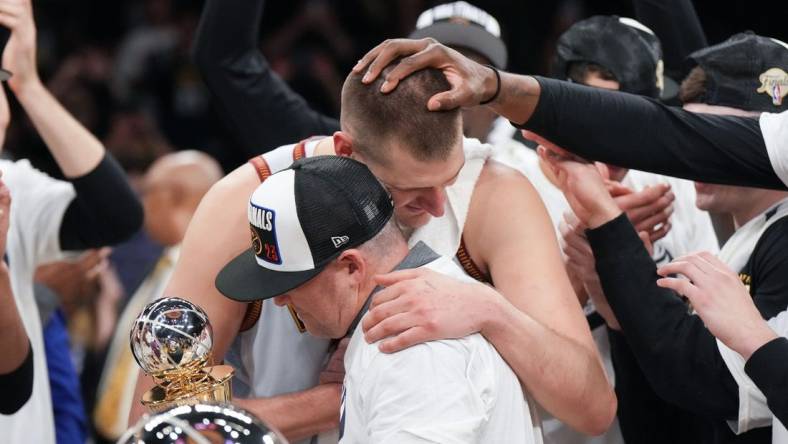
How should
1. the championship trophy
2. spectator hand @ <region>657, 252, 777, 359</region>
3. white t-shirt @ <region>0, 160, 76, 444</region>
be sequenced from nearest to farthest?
the championship trophy < spectator hand @ <region>657, 252, 777, 359</region> < white t-shirt @ <region>0, 160, 76, 444</region>

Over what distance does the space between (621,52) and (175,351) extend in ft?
5.27

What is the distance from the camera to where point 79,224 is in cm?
317

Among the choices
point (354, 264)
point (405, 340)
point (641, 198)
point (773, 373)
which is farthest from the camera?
point (641, 198)

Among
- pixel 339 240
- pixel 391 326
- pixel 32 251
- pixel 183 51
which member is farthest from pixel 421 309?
pixel 183 51

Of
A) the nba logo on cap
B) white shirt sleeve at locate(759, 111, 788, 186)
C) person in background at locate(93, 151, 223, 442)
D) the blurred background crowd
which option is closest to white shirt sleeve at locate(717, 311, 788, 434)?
white shirt sleeve at locate(759, 111, 788, 186)

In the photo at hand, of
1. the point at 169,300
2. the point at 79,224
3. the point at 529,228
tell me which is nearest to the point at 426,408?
the point at 169,300

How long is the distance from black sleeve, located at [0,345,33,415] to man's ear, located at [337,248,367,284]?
3.01 ft

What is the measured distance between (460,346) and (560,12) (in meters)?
5.50

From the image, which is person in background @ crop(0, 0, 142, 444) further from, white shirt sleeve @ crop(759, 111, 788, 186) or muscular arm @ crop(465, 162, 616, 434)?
white shirt sleeve @ crop(759, 111, 788, 186)

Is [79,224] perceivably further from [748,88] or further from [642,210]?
[748,88]

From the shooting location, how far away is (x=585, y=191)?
2420 millimetres

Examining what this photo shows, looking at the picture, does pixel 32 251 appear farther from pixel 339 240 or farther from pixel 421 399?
pixel 421 399

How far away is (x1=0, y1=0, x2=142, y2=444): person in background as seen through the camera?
3.02m

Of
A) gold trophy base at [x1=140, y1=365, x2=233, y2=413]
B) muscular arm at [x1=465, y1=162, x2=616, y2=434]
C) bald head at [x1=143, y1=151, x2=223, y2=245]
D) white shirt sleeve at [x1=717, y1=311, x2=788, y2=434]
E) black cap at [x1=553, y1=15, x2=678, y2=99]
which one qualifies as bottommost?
bald head at [x1=143, y1=151, x2=223, y2=245]
